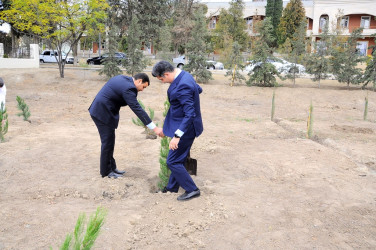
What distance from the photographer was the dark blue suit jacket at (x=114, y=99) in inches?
175

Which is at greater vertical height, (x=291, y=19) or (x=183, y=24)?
(x=291, y=19)

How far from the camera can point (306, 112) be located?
44.7 feet

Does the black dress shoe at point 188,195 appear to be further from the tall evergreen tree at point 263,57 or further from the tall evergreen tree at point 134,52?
the tall evergreen tree at point 134,52

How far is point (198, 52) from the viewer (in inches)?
772

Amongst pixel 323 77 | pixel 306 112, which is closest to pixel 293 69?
pixel 323 77

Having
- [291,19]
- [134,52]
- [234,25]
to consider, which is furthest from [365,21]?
[134,52]

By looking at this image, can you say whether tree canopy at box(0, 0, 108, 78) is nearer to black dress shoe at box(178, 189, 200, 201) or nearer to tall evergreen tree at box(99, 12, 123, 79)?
tall evergreen tree at box(99, 12, 123, 79)

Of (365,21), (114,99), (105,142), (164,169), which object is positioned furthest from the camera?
(365,21)

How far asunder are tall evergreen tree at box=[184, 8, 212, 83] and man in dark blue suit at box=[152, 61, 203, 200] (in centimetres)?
1566

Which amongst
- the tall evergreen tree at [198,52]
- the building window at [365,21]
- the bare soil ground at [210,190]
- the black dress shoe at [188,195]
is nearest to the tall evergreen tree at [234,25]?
the building window at [365,21]

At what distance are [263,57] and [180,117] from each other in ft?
50.8

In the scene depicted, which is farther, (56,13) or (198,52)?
(198,52)

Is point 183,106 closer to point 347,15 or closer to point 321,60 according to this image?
point 321,60

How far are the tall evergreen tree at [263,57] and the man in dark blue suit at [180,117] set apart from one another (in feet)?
49.7
